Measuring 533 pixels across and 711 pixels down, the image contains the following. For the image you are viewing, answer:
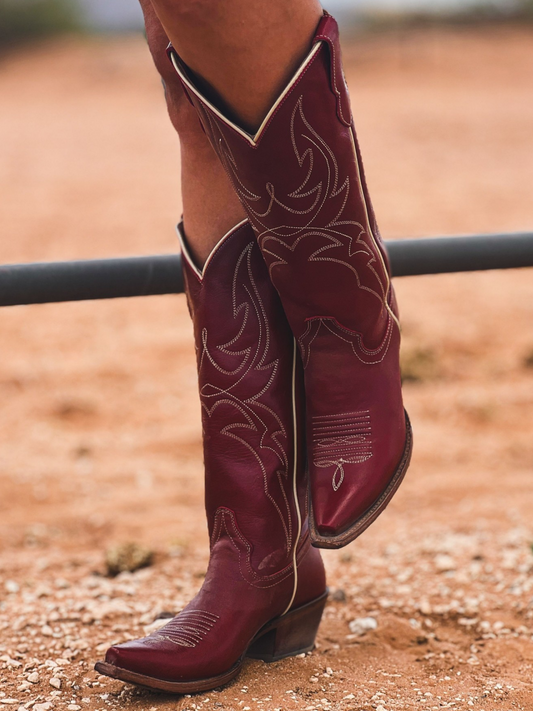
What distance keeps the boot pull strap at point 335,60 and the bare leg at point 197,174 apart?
0.70ft

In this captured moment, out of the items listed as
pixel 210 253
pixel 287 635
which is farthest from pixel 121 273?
pixel 287 635

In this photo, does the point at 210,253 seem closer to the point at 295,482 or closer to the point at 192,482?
the point at 295,482

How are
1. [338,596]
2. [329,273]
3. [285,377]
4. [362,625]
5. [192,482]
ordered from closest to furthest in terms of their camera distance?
1. [329,273]
2. [285,377]
3. [362,625]
4. [338,596]
5. [192,482]

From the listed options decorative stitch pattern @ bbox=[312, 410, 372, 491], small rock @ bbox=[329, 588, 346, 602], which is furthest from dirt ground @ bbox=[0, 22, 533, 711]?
decorative stitch pattern @ bbox=[312, 410, 372, 491]

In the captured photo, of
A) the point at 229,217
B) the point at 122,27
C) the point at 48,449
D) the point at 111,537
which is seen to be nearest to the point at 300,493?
the point at 229,217

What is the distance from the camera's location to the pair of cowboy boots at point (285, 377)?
1021 millimetres

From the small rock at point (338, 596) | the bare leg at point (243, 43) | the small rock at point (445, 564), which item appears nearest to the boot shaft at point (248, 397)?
the bare leg at point (243, 43)

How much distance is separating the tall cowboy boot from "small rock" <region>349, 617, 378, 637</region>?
291mm

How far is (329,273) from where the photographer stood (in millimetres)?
1078

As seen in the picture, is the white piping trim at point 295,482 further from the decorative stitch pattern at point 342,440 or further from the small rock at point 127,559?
the small rock at point 127,559

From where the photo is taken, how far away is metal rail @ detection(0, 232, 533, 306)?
1430 mm

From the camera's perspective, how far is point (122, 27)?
2445 cm

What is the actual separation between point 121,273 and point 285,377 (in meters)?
0.46

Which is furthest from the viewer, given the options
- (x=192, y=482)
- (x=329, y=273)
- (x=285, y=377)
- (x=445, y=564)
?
(x=192, y=482)
